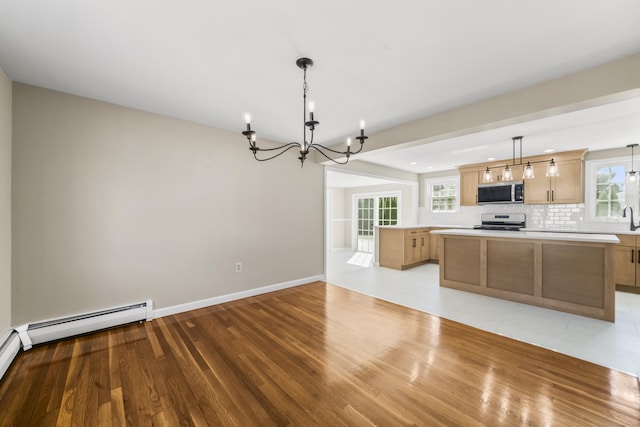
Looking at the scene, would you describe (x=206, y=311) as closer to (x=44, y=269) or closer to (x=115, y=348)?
(x=115, y=348)

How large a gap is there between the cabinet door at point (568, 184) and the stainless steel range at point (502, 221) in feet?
2.34

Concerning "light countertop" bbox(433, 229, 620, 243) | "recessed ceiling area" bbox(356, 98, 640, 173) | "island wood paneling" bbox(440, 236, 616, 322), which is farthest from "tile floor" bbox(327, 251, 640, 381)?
"recessed ceiling area" bbox(356, 98, 640, 173)

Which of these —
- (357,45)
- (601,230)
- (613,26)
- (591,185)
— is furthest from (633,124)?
(357,45)

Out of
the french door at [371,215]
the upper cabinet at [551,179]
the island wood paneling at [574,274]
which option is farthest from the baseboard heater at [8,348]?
the french door at [371,215]

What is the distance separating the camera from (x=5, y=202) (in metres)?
2.17

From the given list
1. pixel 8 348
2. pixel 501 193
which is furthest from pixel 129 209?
pixel 501 193

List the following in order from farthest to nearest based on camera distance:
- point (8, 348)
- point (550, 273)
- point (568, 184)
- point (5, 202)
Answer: point (568, 184) < point (550, 273) < point (5, 202) < point (8, 348)

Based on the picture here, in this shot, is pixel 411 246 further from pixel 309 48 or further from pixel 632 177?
pixel 309 48

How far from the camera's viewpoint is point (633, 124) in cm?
329

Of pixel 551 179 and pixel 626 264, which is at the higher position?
pixel 551 179

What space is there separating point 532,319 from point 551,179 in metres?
3.35

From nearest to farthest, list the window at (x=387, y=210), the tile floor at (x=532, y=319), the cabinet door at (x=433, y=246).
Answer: the tile floor at (x=532, y=319)
the cabinet door at (x=433, y=246)
the window at (x=387, y=210)

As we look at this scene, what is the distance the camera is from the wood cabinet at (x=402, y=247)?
5602mm

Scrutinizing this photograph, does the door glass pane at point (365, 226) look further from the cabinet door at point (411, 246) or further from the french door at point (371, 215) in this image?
the cabinet door at point (411, 246)
